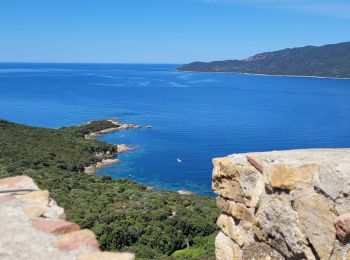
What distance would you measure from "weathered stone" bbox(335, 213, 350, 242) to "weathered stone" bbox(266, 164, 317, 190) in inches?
24.8

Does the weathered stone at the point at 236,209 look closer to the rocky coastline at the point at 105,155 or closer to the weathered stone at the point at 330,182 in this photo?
the weathered stone at the point at 330,182

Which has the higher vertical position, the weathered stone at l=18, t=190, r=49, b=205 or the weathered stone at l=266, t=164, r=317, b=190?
the weathered stone at l=266, t=164, r=317, b=190

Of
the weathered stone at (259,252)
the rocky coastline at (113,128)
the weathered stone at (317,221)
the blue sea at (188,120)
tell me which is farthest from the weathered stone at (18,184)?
the rocky coastline at (113,128)

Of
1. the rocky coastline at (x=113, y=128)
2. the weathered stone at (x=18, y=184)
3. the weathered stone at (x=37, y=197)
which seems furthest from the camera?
the rocky coastline at (x=113, y=128)

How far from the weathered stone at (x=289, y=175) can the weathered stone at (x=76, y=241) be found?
104 inches

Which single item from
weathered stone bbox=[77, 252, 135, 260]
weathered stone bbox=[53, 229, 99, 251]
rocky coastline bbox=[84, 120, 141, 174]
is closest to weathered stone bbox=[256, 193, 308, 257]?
weathered stone bbox=[77, 252, 135, 260]

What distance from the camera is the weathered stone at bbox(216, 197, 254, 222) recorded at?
6.62 metres

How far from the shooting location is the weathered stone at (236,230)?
6.67 m

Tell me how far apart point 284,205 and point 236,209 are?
3.78 ft

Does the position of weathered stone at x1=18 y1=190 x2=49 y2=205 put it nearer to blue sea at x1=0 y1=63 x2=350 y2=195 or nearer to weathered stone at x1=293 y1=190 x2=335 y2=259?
weathered stone at x1=293 y1=190 x2=335 y2=259

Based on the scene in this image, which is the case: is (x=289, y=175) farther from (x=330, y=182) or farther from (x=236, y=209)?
(x=236, y=209)

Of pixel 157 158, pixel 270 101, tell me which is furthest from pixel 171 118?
pixel 270 101

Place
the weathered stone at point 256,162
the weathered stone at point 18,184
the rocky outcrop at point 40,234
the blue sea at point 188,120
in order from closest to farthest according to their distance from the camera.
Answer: the rocky outcrop at point 40,234 < the weathered stone at point 18,184 < the weathered stone at point 256,162 < the blue sea at point 188,120

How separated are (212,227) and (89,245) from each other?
70.1ft
